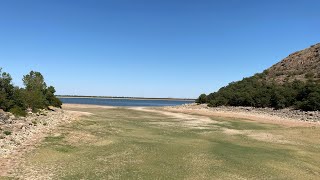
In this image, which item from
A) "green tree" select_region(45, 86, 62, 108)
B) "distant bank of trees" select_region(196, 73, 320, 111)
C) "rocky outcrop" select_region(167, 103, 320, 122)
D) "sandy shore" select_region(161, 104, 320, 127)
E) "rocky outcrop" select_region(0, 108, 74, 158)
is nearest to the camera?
"rocky outcrop" select_region(0, 108, 74, 158)

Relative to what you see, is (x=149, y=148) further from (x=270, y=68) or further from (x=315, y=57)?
(x=270, y=68)

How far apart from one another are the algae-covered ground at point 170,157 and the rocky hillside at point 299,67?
201 ft

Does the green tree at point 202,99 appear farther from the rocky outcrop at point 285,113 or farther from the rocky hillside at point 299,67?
the rocky outcrop at point 285,113

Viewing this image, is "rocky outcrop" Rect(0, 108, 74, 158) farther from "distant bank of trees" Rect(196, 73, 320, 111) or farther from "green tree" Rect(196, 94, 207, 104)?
"green tree" Rect(196, 94, 207, 104)

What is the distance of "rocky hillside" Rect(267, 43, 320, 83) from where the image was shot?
94.8 metres

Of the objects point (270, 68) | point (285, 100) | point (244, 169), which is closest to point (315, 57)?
point (270, 68)

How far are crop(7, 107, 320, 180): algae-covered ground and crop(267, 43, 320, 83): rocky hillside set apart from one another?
6116 centimetres

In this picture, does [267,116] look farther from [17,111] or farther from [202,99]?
[202,99]

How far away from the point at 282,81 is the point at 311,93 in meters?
30.1

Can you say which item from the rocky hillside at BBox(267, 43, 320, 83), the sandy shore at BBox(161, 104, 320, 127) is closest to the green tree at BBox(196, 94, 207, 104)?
the rocky hillside at BBox(267, 43, 320, 83)

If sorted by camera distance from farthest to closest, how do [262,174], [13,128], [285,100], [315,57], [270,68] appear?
1. [270,68]
2. [315,57]
3. [285,100]
4. [13,128]
5. [262,174]

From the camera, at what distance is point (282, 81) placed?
95.9m

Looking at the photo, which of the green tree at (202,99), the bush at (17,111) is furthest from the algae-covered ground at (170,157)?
the green tree at (202,99)

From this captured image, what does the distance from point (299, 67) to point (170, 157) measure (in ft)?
302
